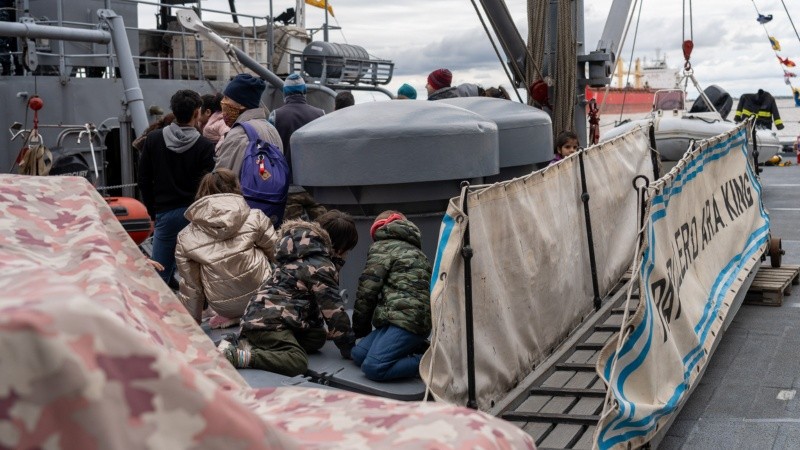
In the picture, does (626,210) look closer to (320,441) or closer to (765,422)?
(765,422)

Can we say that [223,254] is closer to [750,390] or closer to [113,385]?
[750,390]

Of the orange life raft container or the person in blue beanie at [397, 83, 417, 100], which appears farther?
the person in blue beanie at [397, 83, 417, 100]

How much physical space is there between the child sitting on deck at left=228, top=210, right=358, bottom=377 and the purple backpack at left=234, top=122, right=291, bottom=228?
140 cm

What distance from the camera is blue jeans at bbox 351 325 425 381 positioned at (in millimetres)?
5172

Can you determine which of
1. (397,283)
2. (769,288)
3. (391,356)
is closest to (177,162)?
(397,283)

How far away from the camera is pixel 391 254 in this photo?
17.3 feet

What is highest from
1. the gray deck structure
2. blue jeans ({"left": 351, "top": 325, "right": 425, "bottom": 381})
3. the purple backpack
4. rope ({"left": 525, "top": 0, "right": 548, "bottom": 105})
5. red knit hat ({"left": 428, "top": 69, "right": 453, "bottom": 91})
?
rope ({"left": 525, "top": 0, "right": 548, "bottom": 105})

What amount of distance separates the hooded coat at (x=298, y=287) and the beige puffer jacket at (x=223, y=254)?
89 cm

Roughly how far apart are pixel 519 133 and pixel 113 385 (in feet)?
23.2

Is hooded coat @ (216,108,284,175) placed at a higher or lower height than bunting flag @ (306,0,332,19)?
lower

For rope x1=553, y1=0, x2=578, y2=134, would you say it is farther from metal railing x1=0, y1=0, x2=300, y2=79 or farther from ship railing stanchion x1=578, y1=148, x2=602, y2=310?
metal railing x1=0, y1=0, x2=300, y2=79

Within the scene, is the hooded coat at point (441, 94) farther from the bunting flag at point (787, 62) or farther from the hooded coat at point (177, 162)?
the bunting flag at point (787, 62)

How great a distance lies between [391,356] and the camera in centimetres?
516

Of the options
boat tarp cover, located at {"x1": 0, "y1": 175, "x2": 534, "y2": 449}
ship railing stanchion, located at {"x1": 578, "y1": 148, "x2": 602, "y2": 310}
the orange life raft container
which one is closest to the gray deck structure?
ship railing stanchion, located at {"x1": 578, "y1": 148, "x2": 602, "y2": 310}
